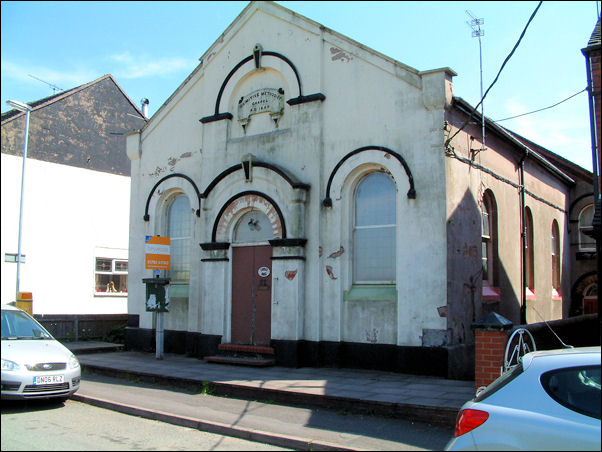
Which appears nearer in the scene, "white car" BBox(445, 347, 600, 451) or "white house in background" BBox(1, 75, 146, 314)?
"white car" BBox(445, 347, 600, 451)

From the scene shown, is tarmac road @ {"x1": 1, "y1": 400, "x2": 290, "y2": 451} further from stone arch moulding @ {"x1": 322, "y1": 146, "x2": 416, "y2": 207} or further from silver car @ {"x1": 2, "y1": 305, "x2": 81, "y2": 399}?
stone arch moulding @ {"x1": 322, "y1": 146, "x2": 416, "y2": 207}

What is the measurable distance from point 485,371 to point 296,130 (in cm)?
708

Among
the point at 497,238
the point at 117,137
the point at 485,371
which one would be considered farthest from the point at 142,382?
the point at 117,137

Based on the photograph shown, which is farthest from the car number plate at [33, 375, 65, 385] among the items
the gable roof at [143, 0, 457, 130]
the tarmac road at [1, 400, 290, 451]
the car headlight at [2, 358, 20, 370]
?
the gable roof at [143, 0, 457, 130]

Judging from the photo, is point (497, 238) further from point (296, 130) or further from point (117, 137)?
point (117, 137)

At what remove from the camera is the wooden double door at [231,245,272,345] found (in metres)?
13.6

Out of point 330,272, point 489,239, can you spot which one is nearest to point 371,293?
point 330,272

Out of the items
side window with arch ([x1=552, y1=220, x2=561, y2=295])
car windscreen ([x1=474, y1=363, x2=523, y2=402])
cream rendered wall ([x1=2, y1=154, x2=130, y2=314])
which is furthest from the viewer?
cream rendered wall ([x1=2, y1=154, x2=130, y2=314])

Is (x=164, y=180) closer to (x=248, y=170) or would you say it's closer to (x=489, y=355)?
(x=248, y=170)

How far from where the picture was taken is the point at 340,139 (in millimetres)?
12898

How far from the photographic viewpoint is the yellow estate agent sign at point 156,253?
14219 millimetres

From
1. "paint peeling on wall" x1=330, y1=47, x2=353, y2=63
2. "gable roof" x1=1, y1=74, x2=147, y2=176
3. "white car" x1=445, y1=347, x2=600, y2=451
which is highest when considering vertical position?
"gable roof" x1=1, y1=74, x2=147, y2=176

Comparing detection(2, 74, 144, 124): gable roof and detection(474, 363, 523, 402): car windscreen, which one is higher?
detection(2, 74, 144, 124): gable roof

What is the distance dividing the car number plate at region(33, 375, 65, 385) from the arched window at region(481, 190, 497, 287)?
371 inches
